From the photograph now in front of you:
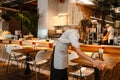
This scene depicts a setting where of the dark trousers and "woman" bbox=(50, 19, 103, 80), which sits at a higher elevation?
"woman" bbox=(50, 19, 103, 80)

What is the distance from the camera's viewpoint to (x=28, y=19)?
784 centimetres

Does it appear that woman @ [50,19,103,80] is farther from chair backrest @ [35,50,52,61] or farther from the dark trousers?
chair backrest @ [35,50,52,61]

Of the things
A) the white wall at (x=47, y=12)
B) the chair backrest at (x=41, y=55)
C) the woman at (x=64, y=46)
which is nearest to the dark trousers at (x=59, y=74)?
the woman at (x=64, y=46)

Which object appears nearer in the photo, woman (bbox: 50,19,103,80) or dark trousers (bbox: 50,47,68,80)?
woman (bbox: 50,19,103,80)

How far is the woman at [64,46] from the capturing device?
256 cm

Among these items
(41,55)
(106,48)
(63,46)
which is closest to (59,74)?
(63,46)

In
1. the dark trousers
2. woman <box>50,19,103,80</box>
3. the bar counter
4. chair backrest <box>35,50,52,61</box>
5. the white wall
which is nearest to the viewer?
woman <box>50,19,103,80</box>

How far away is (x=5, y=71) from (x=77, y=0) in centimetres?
389

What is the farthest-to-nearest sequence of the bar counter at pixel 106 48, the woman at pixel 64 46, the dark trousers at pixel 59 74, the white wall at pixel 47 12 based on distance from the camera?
the white wall at pixel 47 12 → the bar counter at pixel 106 48 → the dark trousers at pixel 59 74 → the woman at pixel 64 46

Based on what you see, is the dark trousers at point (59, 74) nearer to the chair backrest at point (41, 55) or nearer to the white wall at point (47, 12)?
the chair backrest at point (41, 55)

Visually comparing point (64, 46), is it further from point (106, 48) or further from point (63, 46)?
point (106, 48)

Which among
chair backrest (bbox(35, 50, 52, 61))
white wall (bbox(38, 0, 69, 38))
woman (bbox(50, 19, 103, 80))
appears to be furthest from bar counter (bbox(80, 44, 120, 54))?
white wall (bbox(38, 0, 69, 38))

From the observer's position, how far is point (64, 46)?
9.06ft

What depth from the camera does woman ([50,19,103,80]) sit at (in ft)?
8.40
